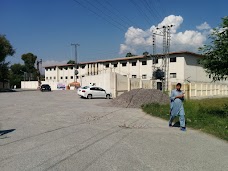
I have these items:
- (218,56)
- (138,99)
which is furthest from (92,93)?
(218,56)

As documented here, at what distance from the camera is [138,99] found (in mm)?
21922

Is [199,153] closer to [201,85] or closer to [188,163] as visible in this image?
[188,163]

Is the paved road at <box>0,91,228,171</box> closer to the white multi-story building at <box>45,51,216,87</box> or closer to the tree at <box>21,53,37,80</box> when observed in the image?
the white multi-story building at <box>45,51,216,87</box>

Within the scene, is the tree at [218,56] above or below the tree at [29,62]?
below

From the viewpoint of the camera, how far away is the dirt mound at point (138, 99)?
840 inches

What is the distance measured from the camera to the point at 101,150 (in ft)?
22.4

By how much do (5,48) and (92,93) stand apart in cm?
3235

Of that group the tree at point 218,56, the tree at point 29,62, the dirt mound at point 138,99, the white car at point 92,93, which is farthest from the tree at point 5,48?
the tree at point 218,56

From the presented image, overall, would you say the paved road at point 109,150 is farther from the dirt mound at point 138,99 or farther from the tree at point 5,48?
the tree at point 5,48

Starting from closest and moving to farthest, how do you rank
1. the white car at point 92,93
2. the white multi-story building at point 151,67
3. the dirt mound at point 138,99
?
1. the dirt mound at point 138,99
2. the white car at point 92,93
3. the white multi-story building at point 151,67

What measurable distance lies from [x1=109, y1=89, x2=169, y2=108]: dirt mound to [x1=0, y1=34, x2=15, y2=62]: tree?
41.1 m

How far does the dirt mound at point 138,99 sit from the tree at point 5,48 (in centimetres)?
4110

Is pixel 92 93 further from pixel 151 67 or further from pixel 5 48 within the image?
pixel 5 48

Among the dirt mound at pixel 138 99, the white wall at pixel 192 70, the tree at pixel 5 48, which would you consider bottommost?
the dirt mound at pixel 138 99
